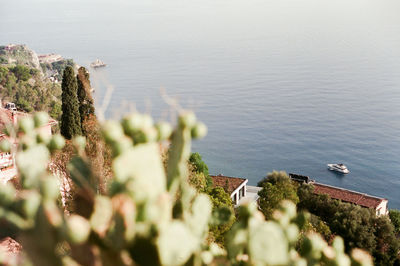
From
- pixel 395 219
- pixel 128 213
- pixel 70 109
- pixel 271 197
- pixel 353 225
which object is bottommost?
pixel 395 219

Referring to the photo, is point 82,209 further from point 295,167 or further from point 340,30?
point 340,30

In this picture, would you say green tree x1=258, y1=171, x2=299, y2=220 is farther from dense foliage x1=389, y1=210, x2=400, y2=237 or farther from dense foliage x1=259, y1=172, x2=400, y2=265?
dense foliage x1=389, y1=210, x2=400, y2=237

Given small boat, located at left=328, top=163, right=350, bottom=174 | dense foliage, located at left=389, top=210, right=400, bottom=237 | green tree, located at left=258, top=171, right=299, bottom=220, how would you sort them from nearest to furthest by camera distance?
1. green tree, located at left=258, top=171, right=299, bottom=220
2. dense foliage, located at left=389, top=210, right=400, bottom=237
3. small boat, located at left=328, top=163, right=350, bottom=174

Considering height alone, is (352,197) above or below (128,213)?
below

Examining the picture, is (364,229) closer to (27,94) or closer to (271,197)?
A: (271,197)

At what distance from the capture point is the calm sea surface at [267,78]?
41.4 m

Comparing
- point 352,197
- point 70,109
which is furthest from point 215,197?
point 352,197

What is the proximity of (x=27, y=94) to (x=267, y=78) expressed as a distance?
1732 inches

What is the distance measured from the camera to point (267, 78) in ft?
254

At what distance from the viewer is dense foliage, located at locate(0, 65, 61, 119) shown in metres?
49.2

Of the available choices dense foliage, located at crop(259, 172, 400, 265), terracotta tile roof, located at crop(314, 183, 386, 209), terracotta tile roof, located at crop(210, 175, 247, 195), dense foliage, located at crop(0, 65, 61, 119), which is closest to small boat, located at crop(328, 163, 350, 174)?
terracotta tile roof, located at crop(314, 183, 386, 209)

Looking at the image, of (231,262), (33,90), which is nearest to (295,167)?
(33,90)

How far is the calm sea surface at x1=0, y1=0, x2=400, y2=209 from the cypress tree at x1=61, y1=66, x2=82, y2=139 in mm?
6154

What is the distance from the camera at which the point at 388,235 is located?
18.9 meters
